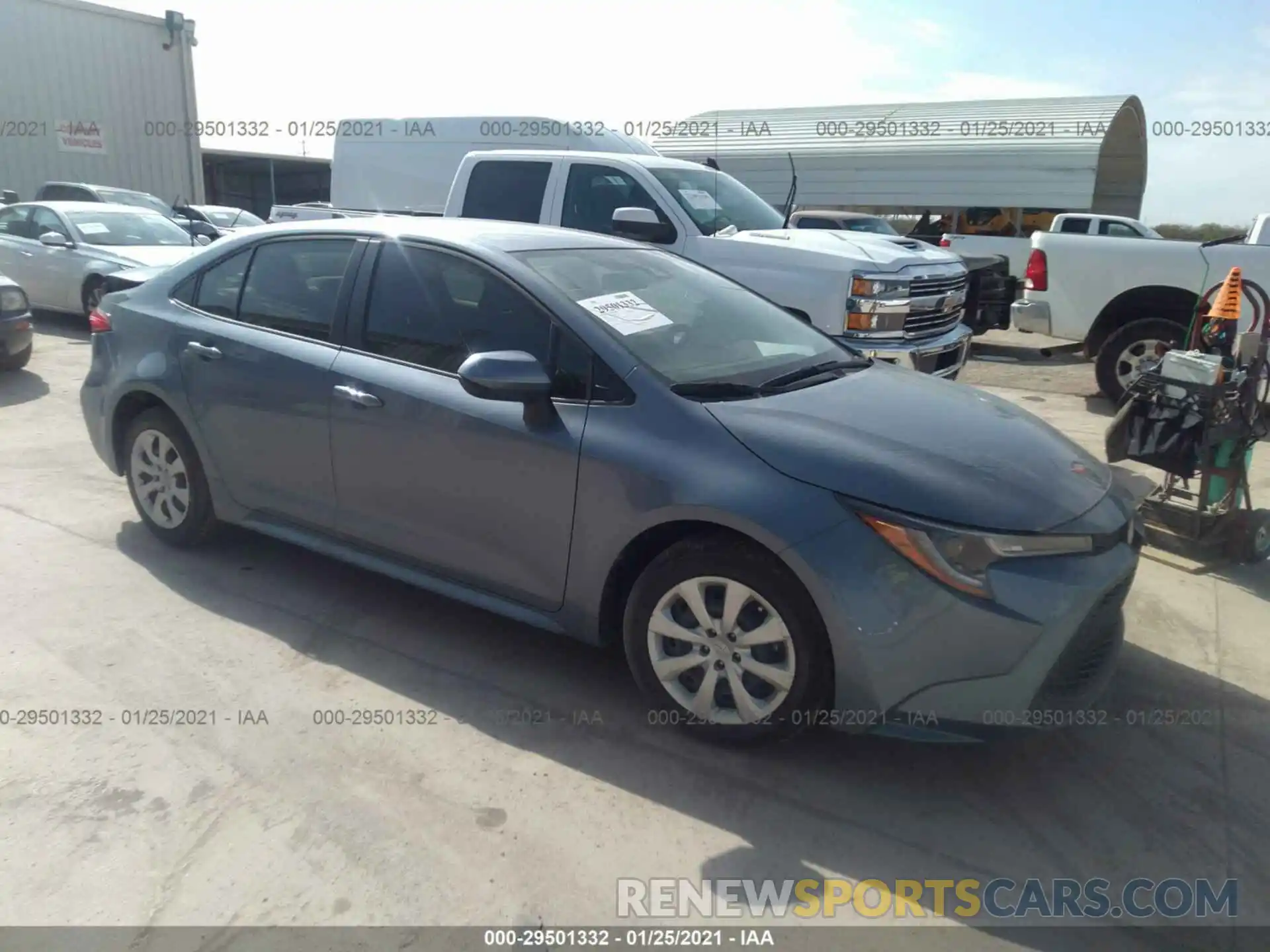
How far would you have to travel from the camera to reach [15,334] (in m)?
8.26

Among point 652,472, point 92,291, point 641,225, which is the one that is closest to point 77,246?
point 92,291

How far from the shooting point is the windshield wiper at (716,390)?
10.6ft

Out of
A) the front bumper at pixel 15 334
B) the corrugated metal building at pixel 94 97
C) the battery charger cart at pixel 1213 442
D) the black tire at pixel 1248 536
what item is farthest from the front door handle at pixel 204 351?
the corrugated metal building at pixel 94 97

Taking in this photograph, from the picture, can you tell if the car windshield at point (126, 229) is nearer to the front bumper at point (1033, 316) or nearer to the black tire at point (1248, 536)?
the front bumper at point (1033, 316)

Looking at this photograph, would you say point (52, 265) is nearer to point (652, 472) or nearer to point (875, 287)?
point (875, 287)

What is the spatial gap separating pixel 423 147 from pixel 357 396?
7.07 metres

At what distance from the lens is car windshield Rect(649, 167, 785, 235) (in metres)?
7.32

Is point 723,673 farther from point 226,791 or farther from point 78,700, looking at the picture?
point 78,700

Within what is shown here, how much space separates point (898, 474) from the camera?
2920 mm

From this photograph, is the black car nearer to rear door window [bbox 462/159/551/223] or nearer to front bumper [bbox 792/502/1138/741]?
rear door window [bbox 462/159/551/223]

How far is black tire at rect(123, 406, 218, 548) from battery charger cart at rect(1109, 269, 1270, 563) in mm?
4372

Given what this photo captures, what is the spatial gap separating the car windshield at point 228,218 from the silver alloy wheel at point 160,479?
13.5 metres

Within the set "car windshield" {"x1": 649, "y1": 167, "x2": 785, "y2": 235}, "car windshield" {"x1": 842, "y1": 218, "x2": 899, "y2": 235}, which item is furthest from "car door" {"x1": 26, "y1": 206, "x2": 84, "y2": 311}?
"car windshield" {"x1": 842, "y1": 218, "x2": 899, "y2": 235}

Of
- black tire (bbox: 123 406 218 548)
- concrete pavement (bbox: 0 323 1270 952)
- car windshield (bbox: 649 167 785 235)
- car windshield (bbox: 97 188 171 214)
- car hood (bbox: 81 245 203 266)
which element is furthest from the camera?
car windshield (bbox: 97 188 171 214)
